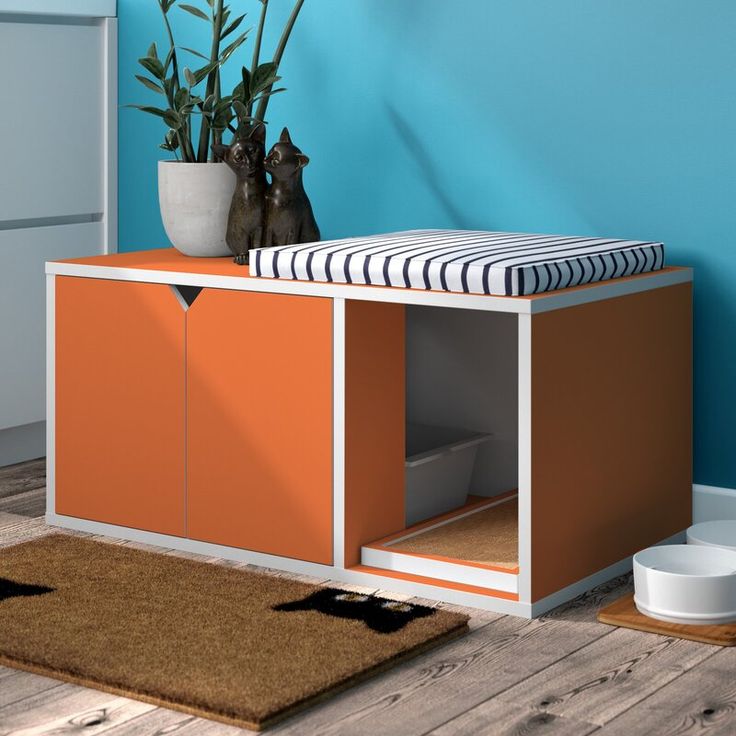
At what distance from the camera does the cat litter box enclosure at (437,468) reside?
2447mm

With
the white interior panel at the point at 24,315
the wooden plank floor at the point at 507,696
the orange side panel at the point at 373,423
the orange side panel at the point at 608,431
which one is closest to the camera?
the wooden plank floor at the point at 507,696

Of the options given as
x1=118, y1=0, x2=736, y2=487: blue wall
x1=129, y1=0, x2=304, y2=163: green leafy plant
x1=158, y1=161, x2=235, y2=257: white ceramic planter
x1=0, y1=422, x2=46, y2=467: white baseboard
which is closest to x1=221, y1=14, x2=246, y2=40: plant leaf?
x1=129, y1=0, x2=304, y2=163: green leafy plant

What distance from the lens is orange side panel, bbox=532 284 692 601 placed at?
208 cm

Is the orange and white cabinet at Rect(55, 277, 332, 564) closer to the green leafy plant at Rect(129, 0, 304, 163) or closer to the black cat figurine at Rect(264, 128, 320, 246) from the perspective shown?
the black cat figurine at Rect(264, 128, 320, 246)

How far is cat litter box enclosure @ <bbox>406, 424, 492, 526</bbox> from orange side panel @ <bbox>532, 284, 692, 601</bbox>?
1.17ft

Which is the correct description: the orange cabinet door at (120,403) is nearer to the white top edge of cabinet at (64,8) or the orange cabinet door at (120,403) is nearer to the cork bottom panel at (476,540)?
the cork bottom panel at (476,540)

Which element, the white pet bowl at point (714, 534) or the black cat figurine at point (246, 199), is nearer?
the white pet bowl at point (714, 534)

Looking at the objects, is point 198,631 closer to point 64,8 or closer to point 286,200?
point 286,200

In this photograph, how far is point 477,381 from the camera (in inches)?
104

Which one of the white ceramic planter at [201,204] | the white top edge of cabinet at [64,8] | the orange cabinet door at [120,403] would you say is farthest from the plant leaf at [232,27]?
the orange cabinet door at [120,403]

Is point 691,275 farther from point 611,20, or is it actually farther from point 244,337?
point 244,337

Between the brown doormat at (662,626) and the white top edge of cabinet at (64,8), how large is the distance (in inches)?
68.0

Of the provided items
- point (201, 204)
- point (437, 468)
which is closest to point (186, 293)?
point (201, 204)

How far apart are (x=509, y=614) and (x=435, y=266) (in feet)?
1.77
